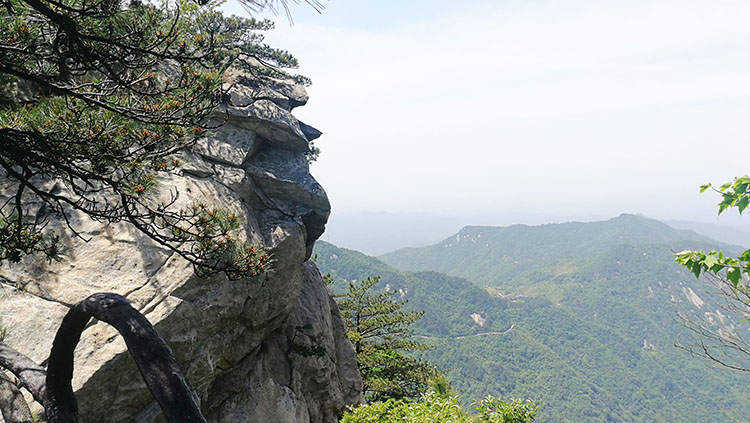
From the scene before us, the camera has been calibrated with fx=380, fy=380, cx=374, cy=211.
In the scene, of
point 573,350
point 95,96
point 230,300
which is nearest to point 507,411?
point 230,300

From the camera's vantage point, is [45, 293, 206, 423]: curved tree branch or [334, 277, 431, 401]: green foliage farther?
[334, 277, 431, 401]: green foliage

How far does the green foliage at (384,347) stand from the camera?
1733cm

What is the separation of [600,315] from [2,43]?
735ft

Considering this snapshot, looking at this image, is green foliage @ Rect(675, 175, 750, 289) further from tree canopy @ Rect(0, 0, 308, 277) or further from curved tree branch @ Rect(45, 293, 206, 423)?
tree canopy @ Rect(0, 0, 308, 277)

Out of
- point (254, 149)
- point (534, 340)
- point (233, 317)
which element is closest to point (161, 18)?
point (233, 317)

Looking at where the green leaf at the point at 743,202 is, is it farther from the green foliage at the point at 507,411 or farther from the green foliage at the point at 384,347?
the green foliage at the point at 384,347

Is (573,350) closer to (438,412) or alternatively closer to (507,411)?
(507,411)

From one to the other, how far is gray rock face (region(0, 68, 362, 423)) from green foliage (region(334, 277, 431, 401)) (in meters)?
2.96

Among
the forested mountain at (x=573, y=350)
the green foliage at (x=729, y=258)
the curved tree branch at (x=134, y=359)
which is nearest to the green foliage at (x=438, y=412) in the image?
the green foliage at (x=729, y=258)

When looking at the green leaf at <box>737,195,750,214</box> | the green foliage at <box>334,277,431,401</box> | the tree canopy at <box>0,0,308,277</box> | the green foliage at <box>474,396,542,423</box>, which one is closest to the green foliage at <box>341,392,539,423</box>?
the green foliage at <box>474,396,542,423</box>

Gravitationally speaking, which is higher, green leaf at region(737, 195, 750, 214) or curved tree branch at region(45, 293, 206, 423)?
green leaf at region(737, 195, 750, 214)

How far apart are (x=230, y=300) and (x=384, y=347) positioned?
500 inches

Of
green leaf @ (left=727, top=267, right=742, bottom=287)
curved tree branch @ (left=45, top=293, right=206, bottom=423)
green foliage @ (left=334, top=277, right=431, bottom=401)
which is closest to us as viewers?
curved tree branch @ (left=45, top=293, right=206, bottom=423)

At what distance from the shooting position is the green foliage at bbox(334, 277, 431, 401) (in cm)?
1733
